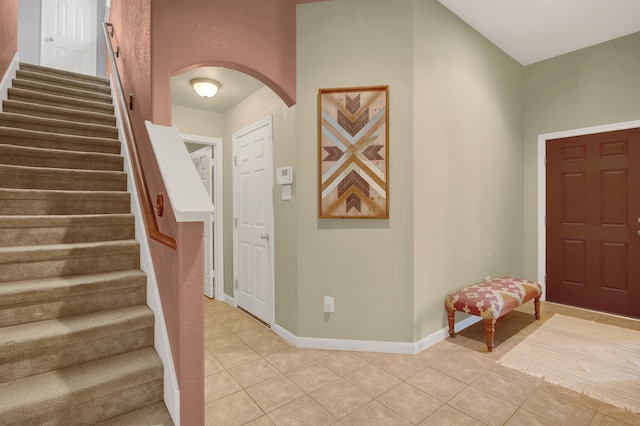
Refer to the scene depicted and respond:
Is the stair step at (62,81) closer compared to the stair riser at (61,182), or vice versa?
the stair riser at (61,182)

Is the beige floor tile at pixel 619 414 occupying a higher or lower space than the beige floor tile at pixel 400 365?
lower

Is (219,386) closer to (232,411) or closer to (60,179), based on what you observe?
(232,411)

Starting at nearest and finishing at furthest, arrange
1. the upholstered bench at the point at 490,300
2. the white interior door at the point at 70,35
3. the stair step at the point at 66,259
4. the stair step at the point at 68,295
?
the stair step at the point at 68,295 → the stair step at the point at 66,259 → the upholstered bench at the point at 490,300 → the white interior door at the point at 70,35

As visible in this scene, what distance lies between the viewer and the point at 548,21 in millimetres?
3049

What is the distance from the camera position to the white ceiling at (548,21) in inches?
110

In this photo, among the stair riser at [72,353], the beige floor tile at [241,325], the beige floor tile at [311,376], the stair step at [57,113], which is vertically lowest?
the beige floor tile at [241,325]

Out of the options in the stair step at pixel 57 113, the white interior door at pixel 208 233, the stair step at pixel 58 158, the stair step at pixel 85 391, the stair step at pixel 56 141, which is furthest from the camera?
the white interior door at pixel 208 233

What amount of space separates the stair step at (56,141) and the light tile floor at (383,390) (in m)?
1.96

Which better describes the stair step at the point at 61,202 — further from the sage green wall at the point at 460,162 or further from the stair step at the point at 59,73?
the stair step at the point at 59,73

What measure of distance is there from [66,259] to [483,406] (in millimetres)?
2577

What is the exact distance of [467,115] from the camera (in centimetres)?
310

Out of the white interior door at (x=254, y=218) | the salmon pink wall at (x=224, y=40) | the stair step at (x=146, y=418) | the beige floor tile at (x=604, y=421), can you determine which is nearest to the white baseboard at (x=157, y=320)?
the stair step at (x=146, y=418)

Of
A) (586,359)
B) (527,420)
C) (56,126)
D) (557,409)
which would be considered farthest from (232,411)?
(56,126)

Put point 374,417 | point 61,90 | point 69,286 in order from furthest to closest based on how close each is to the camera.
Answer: point 61,90 < point 374,417 < point 69,286
